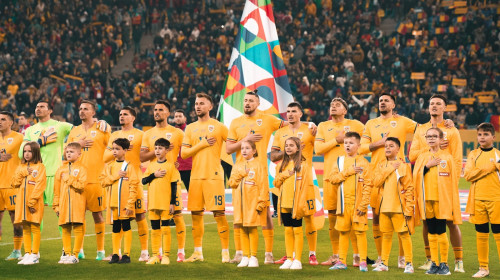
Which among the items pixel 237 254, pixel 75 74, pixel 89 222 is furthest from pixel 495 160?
pixel 75 74

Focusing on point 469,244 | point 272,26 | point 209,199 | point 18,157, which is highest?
point 272,26

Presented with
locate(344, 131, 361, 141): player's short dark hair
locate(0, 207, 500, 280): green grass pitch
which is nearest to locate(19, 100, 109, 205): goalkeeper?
locate(0, 207, 500, 280): green grass pitch

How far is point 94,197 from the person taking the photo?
1055cm

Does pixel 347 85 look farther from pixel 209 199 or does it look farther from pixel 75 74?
pixel 209 199

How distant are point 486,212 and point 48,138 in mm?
6225

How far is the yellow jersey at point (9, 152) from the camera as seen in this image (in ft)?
36.2

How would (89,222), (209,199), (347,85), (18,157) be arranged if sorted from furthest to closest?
(347,85), (89,222), (18,157), (209,199)

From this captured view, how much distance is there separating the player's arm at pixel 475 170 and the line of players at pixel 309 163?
0.01 m

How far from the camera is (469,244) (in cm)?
1193

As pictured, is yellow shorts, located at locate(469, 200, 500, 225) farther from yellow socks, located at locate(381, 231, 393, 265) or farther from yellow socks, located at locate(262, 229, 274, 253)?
yellow socks, located at locate(262, 229, 274, 253)

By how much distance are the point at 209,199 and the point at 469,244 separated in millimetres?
4465

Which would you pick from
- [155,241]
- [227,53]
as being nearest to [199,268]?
[155,241]

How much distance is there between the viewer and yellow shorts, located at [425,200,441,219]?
9.20 metres

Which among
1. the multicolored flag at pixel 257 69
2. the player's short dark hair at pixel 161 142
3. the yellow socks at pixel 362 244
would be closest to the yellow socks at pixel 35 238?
the player's short dark hair at pixel 161 142
